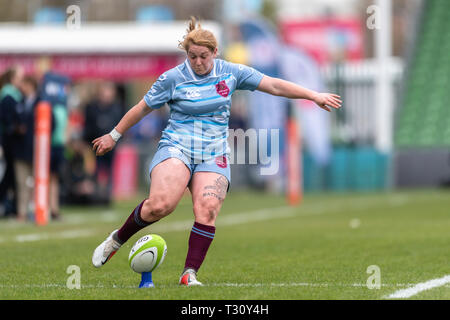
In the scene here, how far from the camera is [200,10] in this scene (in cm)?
5844

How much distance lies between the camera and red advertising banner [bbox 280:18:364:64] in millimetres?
42844

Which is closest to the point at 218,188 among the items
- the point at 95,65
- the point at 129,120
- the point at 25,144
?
the point at 129,120

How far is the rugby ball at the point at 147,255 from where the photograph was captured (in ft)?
23.6

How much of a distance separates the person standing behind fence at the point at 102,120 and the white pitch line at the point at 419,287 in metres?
11.8

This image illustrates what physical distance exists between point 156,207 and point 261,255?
2.71 m

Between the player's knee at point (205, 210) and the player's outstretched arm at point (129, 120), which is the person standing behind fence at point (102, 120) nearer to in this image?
the player's outstretched arm at point (129, 120)

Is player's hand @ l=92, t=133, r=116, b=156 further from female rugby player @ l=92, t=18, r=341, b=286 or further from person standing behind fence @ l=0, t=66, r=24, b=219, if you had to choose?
person standing behind fence @ l=0, t=66, r=24, b=219

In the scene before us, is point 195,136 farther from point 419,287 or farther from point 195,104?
Result: point 419,287

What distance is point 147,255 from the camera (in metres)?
7.20

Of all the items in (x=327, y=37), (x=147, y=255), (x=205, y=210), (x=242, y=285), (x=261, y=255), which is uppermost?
(x=327, y=37)

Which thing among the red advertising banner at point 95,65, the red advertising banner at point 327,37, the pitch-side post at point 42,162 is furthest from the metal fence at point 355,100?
the pitch-side post at point 42,162

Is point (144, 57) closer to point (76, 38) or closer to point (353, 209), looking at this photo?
point (76, 38)

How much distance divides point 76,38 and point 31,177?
9.95 m
